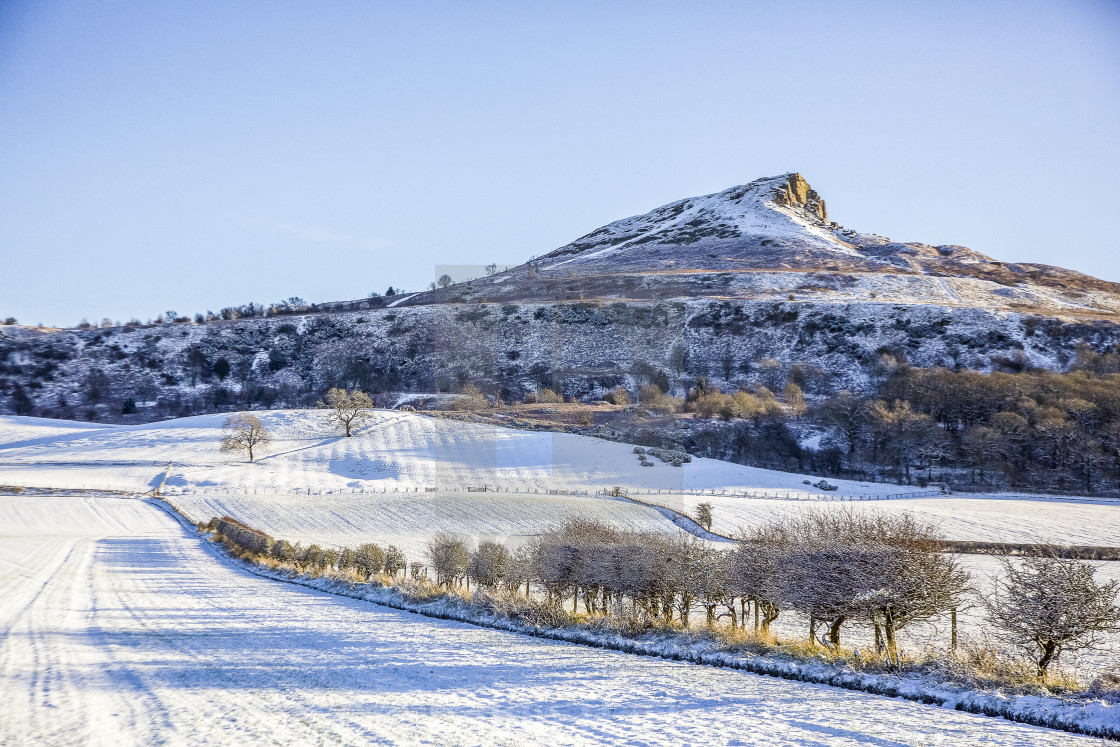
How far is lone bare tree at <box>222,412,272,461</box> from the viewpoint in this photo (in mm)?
49500

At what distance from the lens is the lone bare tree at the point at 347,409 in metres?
56.1

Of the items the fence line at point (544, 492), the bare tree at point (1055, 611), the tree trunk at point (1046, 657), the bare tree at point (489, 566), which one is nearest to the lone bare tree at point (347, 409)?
the fence line at point (544, 492)

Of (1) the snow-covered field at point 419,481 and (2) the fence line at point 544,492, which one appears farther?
(2) the fence line at point 544,492

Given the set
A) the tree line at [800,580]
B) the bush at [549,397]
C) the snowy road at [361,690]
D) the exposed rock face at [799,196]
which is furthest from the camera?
the exposed rock face at [799,196]

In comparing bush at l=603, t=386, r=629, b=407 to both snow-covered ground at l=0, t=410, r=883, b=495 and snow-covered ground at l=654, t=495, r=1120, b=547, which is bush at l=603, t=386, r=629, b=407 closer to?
snow-covered ground at l=0, t=410, r=883, b=495

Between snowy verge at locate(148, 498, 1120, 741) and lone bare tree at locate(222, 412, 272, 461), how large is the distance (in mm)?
32785

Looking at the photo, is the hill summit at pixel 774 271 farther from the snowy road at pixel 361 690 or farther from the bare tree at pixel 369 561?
the snowy road at pixel 361 690

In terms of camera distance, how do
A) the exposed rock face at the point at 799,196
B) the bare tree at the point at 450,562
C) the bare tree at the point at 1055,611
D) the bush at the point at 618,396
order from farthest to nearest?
the exposed rock face at the point at 799,196, the bush at the point at 618,396, the bare tree at the point at 450,562, the bare tree at the point at 1055,611

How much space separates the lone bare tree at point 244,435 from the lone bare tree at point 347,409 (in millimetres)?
5844

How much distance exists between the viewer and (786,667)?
12055 millimetres

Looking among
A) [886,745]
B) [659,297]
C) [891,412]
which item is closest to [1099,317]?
[891,412]

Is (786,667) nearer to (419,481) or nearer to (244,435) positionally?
(419,481)

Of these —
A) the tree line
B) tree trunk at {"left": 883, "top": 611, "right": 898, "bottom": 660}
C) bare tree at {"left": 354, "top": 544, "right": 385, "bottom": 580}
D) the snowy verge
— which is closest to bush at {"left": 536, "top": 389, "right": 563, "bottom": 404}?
bare tree at {"left": 354, "top": 544, "right": 385, "bottom": 580}

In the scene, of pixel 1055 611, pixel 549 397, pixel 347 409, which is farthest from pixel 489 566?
pixel 549 397
